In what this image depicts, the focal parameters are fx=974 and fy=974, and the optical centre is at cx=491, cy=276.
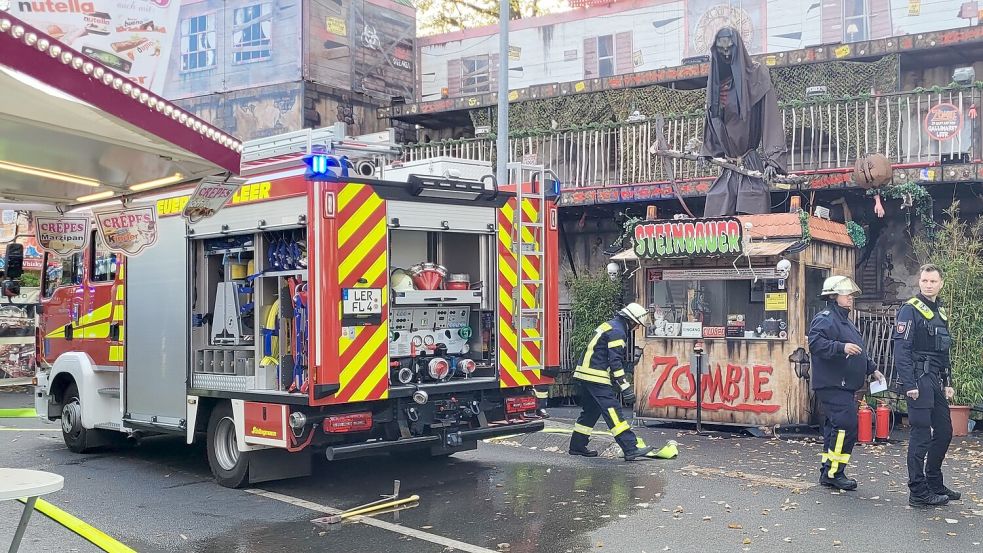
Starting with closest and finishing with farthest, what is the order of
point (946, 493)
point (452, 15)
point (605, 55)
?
1. point (946, 493)
2. point (605, 55)
3. point (452, 15)

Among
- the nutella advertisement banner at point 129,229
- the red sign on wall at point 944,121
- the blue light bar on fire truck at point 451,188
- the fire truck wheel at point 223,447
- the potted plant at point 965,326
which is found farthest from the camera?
the red sign on wall at point 944,121

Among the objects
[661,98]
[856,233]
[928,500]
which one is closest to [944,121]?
[856,233]

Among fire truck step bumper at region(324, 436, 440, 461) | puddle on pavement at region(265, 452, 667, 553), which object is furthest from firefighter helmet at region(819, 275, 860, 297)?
fire truck step bumper at region(324, 436, 440, 461)

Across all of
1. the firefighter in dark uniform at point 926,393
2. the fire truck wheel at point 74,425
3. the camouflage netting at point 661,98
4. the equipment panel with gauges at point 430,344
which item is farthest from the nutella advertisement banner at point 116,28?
the firefighter in dark uniform at point 926,393

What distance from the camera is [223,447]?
891 centimetres

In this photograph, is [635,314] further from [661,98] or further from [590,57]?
[590,57]

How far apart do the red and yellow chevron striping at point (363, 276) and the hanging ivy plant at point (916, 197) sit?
7521 mm

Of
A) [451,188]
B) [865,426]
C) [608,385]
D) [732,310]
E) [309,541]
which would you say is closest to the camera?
[309,541]

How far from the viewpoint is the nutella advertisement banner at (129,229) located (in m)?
7.84

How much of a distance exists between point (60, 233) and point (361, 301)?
3013 mm

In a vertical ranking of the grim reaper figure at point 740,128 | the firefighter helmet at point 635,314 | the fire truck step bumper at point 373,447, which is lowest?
the fire truck step bumper at point 373,447

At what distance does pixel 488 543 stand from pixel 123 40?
927 centimetres

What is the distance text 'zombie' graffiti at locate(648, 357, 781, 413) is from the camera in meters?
11.8

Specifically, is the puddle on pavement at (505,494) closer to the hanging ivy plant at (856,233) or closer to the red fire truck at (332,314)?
the red fire truck at (332,314)
